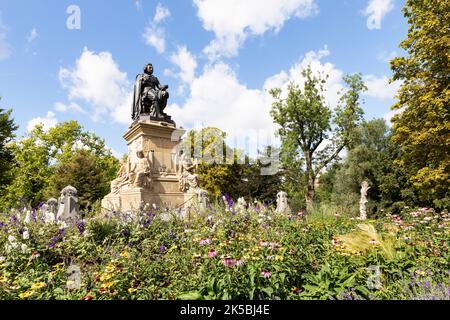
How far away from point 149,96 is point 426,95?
1447cm

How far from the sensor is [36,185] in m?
37.2

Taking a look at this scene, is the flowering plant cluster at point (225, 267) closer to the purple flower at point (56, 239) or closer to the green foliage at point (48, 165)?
the purple flower at point (56, 239)

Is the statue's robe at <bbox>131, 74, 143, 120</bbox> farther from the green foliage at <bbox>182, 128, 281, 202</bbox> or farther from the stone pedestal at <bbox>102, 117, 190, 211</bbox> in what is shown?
the green foliage at <bbox>182, 128, 281, 202</bbox>

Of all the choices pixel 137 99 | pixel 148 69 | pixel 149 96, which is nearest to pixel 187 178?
pixel 149 96

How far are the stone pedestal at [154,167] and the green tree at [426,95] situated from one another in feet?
41.9

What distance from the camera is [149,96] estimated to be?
1491 centimetres

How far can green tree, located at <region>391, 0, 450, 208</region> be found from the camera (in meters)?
15.5

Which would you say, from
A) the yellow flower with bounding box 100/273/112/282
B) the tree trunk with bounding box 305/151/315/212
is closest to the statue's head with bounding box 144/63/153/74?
the yellow flower with bounding box 100/273/112/282

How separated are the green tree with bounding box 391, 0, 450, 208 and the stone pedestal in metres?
12.8

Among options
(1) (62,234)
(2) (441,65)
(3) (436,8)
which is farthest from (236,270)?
(3) (436,8)

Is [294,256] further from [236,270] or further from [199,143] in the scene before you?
[199,143]

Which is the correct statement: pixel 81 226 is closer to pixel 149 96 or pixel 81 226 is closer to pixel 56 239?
pixel 56 239

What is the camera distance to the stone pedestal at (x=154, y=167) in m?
13.0
